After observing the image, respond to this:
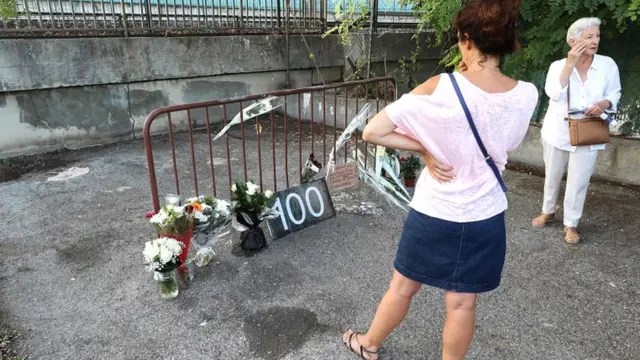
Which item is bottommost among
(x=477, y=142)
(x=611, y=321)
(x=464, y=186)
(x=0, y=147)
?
(x=611, y=321)

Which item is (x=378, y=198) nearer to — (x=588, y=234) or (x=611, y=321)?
(x=588, y=234)

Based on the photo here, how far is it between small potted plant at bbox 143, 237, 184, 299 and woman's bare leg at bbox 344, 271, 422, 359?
51.1 inches

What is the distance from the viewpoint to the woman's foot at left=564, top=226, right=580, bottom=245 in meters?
3.63

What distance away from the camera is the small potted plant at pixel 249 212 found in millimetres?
3338

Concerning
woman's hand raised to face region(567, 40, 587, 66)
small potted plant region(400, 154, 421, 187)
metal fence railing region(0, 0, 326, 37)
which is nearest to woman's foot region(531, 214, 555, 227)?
small potted plant region(400, 154, 421, 187)

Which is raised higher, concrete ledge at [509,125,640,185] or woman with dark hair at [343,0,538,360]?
woman with dark hair at [343,0,538,360]

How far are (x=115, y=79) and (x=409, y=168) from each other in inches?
175

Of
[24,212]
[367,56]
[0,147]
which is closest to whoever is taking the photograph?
[24,212]

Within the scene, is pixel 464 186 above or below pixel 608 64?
below

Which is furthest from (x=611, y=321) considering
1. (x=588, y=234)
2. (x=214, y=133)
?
(x=214, y=133)

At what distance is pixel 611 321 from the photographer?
2.68m

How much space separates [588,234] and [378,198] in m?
1.92

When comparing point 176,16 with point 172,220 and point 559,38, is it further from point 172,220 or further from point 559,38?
point 559,38

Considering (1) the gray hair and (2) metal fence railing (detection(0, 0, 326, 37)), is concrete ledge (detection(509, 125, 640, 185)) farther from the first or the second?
(2) metal fence railing (detection(0, 0, 326, 37))
